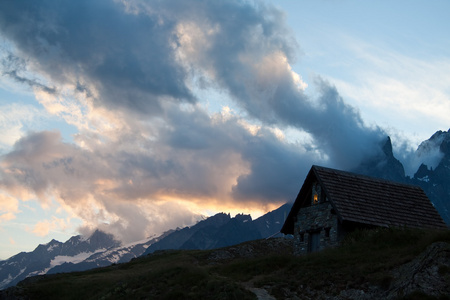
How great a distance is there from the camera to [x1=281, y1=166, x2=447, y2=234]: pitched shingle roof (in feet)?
128

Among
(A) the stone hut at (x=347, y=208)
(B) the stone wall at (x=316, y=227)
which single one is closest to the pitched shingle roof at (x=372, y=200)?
(A) the stone hut at (x=347, y=208)

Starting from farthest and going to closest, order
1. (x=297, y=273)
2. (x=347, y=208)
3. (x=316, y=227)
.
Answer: (x=316, y=227) → (x=347, y=208) → (x=297, y=273)

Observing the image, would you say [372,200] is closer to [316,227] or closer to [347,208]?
[347,208]

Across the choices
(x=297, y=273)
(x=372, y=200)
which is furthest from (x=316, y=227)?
(x=297, y=273)

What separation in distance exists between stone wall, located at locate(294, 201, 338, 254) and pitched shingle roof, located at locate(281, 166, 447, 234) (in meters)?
1.12

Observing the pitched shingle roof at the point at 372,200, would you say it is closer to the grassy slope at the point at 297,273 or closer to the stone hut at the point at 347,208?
the stone hut at the point at 347,208

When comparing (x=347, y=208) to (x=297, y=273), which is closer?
(x=297, y=273)

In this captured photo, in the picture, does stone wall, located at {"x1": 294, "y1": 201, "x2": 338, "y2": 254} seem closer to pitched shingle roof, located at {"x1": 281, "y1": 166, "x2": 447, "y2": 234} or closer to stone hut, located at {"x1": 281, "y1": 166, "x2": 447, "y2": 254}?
stone hut, located at {"x1": 281, "y1": 166, "x2": 447, "y2": 254}

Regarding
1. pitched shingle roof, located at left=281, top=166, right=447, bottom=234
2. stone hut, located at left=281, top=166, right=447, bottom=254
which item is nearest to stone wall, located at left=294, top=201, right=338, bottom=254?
stone hut, located at left=281, top=166, right=447, bottom=254

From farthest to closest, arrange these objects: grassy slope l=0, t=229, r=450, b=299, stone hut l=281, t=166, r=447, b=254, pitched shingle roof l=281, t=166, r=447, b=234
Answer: pitched shingle roof l=281, t=166, r=447, b=234
stone hut l=281, t=166, r=447, b=254
grassy slope l=0, t=229, r=450, b=299

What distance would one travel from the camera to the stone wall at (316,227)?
38.9 m

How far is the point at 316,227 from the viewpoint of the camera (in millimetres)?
40750

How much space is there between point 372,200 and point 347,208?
319cm

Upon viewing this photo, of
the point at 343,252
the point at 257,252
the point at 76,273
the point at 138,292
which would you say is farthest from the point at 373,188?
the point at 76,273
